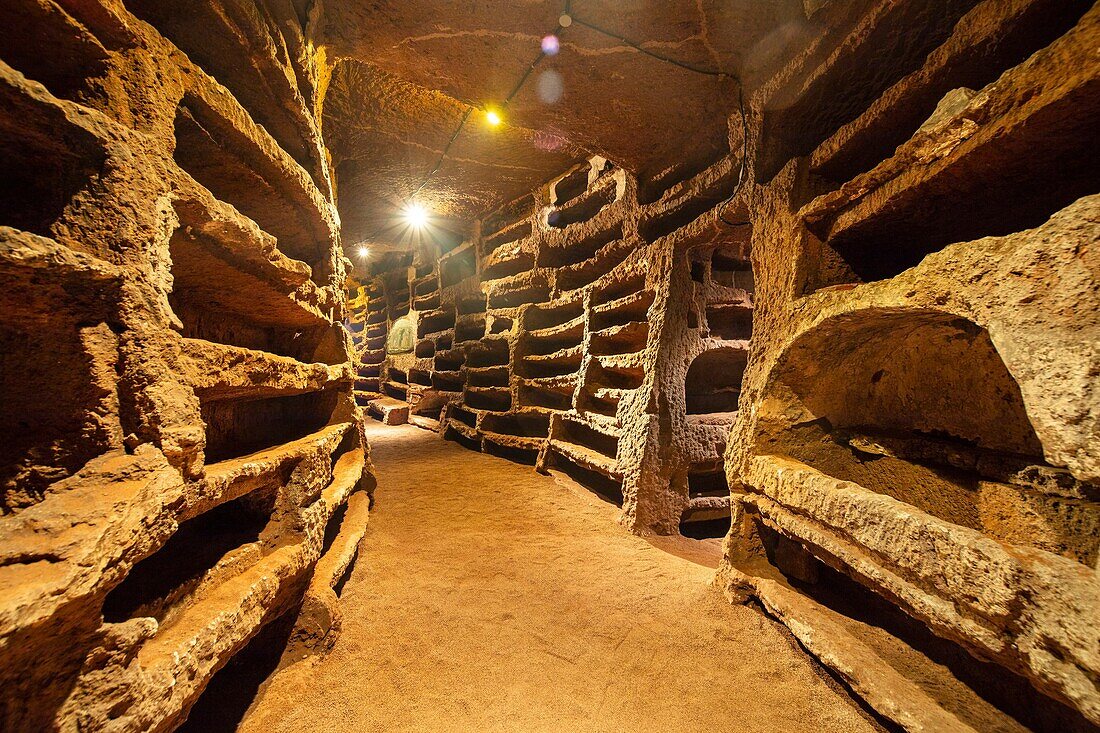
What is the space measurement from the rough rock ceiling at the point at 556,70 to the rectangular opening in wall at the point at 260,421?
274cm

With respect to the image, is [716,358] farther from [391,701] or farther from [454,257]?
[454,257]

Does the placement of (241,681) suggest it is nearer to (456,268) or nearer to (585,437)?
(585,437)

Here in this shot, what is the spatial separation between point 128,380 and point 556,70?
3280 mm

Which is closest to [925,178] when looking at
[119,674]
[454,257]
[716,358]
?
[119,674]

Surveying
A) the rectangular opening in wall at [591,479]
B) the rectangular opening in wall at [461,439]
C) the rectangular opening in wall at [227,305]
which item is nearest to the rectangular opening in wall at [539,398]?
the rectangular opening in wall at [591,479]

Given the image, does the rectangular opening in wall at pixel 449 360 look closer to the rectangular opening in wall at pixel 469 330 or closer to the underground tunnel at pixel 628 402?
the rectangular opening in wall at pixel 469 330

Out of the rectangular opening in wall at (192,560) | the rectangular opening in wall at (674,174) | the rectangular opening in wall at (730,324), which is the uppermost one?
the rectangular opening in wall at (674,174)

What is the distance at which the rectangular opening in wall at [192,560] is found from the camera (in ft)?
4.08

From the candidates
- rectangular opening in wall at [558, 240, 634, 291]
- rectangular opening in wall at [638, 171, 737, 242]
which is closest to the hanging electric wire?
rectangular opening in wall at [638, 171, 737, 242]

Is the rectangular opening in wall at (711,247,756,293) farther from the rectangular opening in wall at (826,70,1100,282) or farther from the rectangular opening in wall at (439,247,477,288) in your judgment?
the rectangular opening in wall at (439,247,477,288)

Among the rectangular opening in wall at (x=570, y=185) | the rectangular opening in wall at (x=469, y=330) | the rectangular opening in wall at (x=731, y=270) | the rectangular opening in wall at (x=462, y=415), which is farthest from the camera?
the rectangular opening in wall at (x=469, y=330)

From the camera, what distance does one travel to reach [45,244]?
836 millimetres

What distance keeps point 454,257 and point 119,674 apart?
28.3 ft

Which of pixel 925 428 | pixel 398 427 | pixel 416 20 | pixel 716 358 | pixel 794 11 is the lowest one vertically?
pixel 398 427
